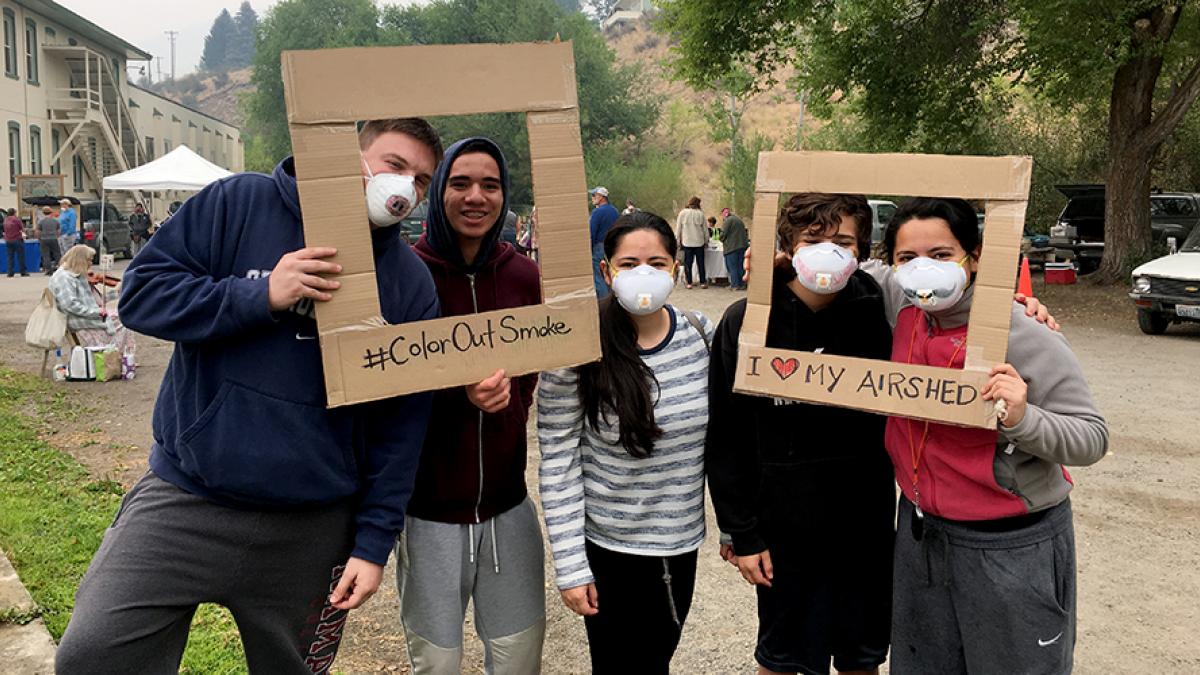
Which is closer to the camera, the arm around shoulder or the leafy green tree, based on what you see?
the arm around shoulder

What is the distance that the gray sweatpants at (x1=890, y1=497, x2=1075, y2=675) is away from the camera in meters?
2.36

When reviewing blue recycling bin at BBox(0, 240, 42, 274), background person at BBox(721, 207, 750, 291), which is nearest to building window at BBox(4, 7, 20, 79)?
blue recycling bin at BBox(0, 240, 42, 274)

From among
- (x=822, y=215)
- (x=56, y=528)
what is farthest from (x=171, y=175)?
(x=822, y=215)

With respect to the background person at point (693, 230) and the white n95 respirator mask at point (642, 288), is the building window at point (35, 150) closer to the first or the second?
the background person at point (693, 230)

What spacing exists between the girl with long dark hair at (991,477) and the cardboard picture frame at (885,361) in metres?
0.06

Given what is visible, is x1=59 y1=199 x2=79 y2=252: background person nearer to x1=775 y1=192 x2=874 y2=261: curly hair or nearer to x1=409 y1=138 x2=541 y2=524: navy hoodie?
x1=409 y1=138 x2=541 y2=524: navy hoodie

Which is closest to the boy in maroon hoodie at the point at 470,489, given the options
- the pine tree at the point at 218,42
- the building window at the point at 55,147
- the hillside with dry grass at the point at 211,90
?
the building window at the point at 55,147

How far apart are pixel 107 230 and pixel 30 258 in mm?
3035

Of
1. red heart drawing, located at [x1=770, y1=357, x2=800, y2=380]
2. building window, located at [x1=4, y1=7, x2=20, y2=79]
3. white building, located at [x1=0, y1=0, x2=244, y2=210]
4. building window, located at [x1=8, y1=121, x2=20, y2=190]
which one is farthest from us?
white building, located at [x1=0, y1=0, x2=244, y2=210]

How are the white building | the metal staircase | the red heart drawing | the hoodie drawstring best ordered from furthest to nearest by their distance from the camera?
the metal staircase, the white building, the hoodie drawstring, the red heart drawing

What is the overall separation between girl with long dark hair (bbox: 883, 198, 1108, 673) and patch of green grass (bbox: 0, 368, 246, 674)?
275 centimetres

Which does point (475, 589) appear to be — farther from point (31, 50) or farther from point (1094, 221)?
point (31, 50)

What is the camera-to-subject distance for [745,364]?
2.53m

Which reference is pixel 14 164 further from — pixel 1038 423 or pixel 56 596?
pixel 1038 423
